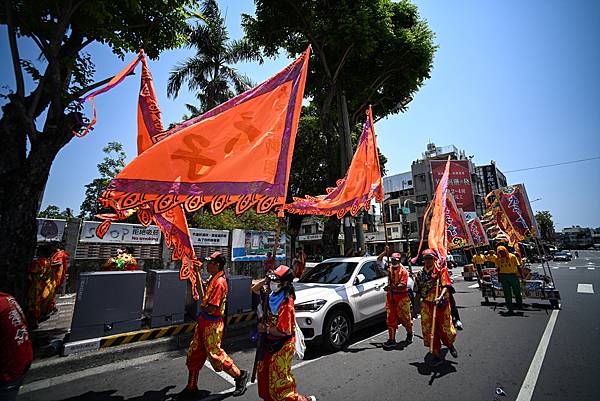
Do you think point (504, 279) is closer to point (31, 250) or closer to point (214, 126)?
point (214, 126)

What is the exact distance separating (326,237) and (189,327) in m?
6.80

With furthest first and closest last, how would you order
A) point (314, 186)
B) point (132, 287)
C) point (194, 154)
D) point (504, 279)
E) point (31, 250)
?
point (314, 186)
point (504, 279)
point (132, 287)
point (31, 250)
point (194, 154)

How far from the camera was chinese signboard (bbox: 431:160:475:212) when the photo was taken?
113ft

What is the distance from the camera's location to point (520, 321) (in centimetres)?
715

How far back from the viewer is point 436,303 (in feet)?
15.6

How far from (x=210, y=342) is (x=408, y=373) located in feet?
9.76

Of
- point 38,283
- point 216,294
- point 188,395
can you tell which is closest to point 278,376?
point 216,294

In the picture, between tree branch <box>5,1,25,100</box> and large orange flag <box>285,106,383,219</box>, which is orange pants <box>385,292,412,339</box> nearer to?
large orange flag <box>285,106,383,219</box>

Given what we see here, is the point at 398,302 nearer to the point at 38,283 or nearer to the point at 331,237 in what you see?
the point at 331,237

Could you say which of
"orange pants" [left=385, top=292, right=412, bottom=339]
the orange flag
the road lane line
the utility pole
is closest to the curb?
"orange pants" [left=385, top=292, right=412, bottom=339]

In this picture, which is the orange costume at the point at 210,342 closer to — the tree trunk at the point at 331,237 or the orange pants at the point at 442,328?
the orange pants at the point at 442,328

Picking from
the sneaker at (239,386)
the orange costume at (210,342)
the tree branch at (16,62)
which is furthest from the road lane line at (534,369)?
the tree branch at (16,62)

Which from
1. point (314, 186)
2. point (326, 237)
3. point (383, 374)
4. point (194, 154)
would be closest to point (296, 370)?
point (383, 374)

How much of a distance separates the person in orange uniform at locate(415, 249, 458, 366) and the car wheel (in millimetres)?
1426
